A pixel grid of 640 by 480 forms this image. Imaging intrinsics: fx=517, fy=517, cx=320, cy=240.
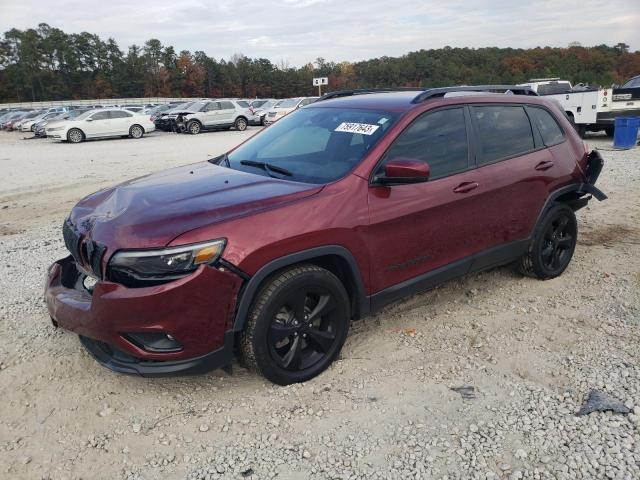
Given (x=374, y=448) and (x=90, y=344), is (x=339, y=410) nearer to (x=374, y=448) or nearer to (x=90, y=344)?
(x=374, y=448)

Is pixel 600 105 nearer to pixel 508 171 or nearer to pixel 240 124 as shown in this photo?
pixel 508 171

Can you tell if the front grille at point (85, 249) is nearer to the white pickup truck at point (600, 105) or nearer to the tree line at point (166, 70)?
the white pickup truck at point (600, 105)

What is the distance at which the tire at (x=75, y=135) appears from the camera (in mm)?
22875

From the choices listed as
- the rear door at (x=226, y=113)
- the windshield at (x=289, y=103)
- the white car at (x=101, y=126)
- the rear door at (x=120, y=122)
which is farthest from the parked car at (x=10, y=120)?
the windshield at (x=289, y=103)

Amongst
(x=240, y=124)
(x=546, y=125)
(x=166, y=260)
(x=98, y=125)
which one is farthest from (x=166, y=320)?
(x=240, y=124)

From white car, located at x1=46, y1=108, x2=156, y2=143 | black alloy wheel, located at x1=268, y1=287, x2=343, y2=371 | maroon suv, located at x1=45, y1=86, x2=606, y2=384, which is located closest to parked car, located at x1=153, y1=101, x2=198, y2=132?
white car, located at x1=46, y1=108, x2=156, y2=143

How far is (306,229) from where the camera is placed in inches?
121

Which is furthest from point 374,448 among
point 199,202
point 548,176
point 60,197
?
point 60,197

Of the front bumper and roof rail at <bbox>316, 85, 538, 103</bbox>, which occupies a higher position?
roof rail at <bbox>316, 85, 538, 103</bbox>

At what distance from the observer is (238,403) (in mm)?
3119

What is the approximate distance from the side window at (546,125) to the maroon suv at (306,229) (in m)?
0.02

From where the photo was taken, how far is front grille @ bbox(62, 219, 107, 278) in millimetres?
2930

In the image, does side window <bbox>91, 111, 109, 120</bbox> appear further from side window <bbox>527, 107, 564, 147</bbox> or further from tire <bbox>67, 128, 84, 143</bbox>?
side window <bbox>527, 107, 564, 147</bbox>

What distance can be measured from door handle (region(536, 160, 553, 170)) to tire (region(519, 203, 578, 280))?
0.39m
